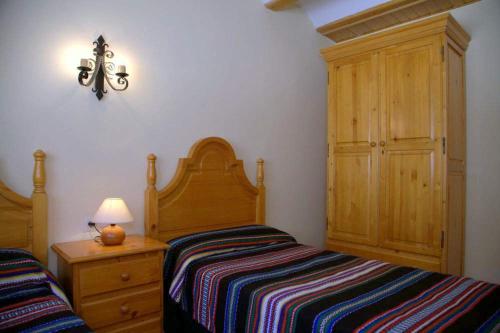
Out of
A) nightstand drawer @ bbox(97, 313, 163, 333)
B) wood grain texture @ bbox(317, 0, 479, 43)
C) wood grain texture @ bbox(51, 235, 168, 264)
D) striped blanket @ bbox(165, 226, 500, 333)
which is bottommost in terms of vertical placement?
nightstand drawer @ bbox(97, 313, 163, 333)

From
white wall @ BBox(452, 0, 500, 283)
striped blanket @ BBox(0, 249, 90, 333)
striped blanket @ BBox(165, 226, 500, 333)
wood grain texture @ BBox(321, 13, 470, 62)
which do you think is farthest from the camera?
white wall @ BBox(452, 0, 500, 283)

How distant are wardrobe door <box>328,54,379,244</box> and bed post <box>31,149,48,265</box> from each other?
2278 mm

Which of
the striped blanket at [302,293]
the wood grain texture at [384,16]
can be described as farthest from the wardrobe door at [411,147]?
the striped blanket at [302,293]

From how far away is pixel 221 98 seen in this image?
8.97 ft

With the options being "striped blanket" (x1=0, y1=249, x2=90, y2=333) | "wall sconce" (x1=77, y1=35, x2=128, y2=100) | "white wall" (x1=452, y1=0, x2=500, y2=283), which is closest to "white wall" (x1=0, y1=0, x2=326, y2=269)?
"wall sconce" (x1=77, y1=35, x2=128, y2=100)

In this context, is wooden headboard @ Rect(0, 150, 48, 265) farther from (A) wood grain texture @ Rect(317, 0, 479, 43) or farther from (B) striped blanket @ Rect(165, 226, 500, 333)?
(A) wood grain texture @ Rect(317, 0, 479, 43)

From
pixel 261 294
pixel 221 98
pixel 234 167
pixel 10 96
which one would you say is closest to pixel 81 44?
pixel 10 96

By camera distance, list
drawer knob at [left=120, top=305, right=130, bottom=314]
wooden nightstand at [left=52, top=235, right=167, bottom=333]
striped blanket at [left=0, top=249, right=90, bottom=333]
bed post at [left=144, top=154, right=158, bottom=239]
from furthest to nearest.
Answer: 1. bed post at [left=144, top=154, right=158, bottom=239]
2. drawer knob at [left=120, top=305, right=130, bottom=314]
3. wooden nightstand at [left=52, top=235, right=167, bottom=333]
4. striped blanket at [left=0, top=249, right=90, bottom=333]

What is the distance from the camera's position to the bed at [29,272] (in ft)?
3.80

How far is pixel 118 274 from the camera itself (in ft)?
5.96

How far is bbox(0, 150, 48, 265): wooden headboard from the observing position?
5.91ft

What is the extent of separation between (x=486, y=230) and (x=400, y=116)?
3.64ft

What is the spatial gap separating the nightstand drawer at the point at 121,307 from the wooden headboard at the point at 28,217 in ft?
1.40

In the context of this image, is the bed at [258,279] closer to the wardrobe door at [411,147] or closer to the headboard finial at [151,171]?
the headboard finial at [151,171]
